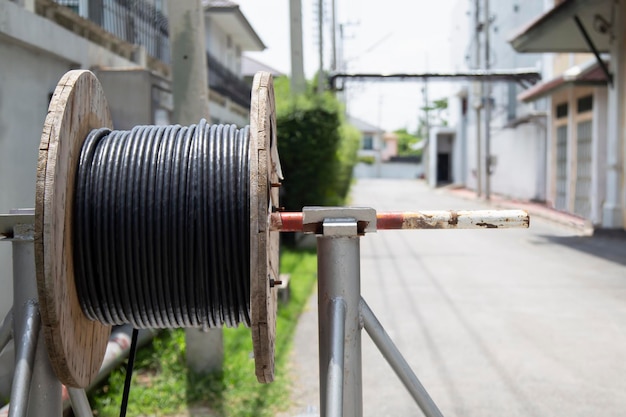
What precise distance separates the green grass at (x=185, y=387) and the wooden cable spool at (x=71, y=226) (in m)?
1.92

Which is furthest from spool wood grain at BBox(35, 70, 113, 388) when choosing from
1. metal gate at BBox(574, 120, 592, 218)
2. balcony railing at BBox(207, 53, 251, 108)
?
metal gate at BBox(574, 120, 592, 218)

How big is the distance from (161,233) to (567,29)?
15.1 m

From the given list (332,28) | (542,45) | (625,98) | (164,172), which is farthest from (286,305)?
(332,28)

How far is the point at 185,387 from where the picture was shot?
509cm

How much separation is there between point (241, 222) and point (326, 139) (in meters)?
10.1

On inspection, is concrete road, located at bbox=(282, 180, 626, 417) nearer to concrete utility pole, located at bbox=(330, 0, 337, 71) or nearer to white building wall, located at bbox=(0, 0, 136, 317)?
white building wall, located at bbox=(0, 0, 136, 317)

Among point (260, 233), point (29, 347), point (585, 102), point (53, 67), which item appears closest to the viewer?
point (260, 233)

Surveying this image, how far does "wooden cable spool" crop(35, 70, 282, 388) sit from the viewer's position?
233 centimetres

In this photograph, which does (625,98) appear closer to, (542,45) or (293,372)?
(542,45)

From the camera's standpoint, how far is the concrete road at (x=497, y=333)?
5.05 meters

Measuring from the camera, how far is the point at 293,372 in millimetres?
5738

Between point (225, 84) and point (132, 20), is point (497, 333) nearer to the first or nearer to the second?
point (132, 20)

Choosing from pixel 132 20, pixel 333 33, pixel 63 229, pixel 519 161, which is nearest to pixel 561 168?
pixel 519 161

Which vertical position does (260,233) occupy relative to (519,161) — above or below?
above
